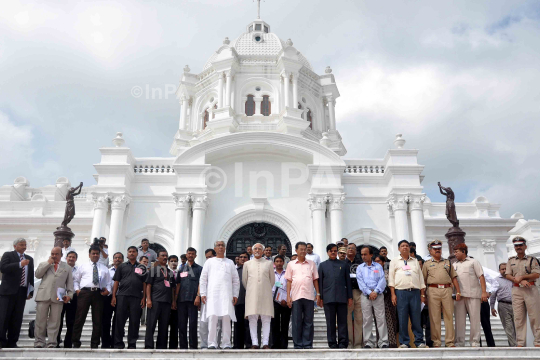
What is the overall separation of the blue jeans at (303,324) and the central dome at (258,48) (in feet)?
73.4

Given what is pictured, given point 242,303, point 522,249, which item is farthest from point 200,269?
point 522,249

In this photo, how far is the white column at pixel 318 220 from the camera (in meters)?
17.4

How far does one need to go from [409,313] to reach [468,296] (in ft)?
3.34

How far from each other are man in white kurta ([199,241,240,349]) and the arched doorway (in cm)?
1055

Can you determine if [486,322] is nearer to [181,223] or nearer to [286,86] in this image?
[181,223]

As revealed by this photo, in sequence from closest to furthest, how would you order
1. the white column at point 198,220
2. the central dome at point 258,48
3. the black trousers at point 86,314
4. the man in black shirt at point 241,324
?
the black trousers at point 86,314
the man in black shirt at point 241,324
the white column at point 198,220
the central dome at point 258,48

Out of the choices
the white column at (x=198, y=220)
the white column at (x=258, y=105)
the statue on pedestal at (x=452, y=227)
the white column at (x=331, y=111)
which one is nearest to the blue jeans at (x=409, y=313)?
the statue on pedestal at (x=452, y=227)

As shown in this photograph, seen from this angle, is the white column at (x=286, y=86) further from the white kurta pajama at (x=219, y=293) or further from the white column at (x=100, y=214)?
the white kurta pajama at (x=219, y=293)

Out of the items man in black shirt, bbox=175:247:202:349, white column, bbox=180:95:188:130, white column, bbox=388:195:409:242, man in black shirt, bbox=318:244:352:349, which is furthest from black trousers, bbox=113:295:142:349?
white column, bbox=180:95:188:130

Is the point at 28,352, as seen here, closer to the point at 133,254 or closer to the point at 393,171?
the point at 133,254

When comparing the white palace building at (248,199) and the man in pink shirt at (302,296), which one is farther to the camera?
the white palace building at (248,199)

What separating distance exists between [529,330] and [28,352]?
7.87 m

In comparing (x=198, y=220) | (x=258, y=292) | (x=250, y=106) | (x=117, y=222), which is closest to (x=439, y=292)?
(x=258, y=292)

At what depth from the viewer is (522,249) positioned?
766 centimetres
